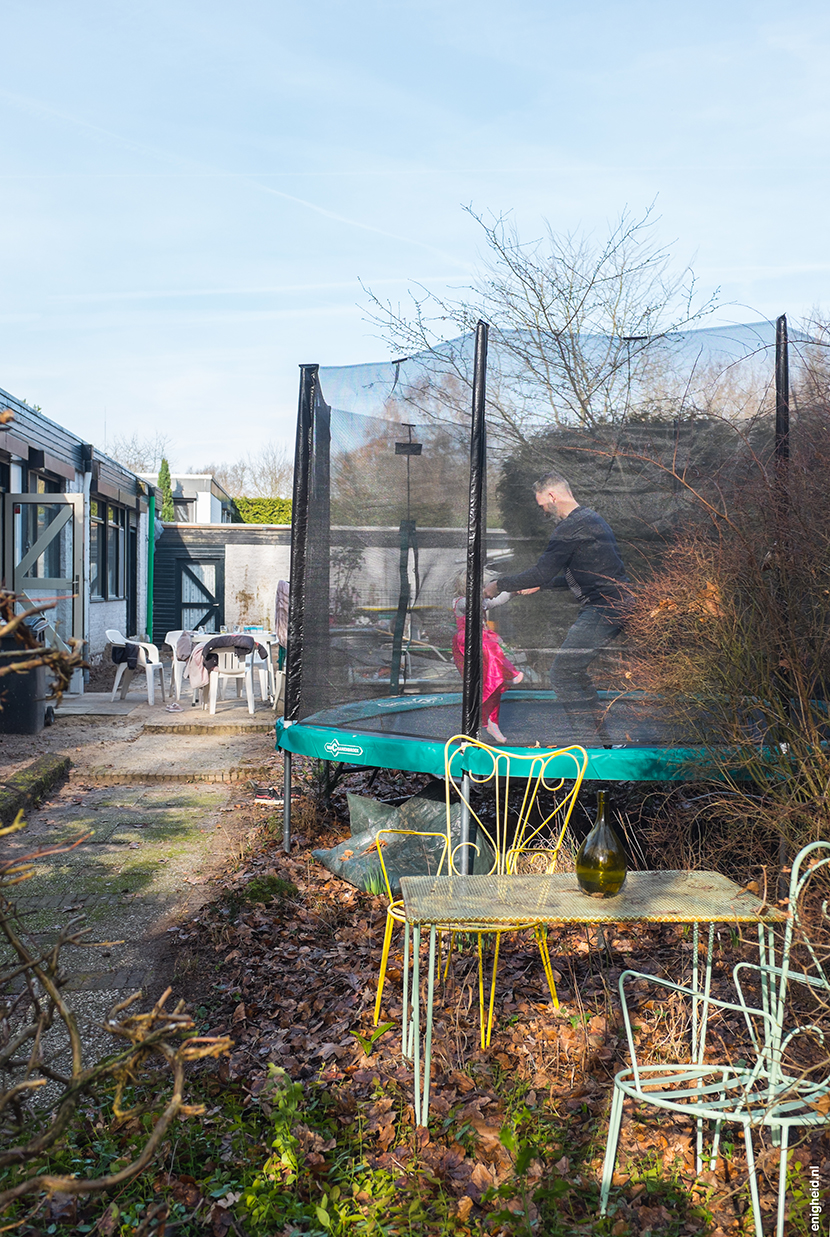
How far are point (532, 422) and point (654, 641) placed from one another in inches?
53.4

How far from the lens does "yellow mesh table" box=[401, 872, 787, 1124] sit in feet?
7.86

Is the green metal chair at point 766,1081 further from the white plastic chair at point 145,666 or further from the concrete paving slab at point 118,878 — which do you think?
the white plastic chair at point 145,666

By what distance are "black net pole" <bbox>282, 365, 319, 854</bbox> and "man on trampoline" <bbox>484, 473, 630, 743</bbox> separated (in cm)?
141

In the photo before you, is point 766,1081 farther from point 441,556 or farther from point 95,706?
point 95,706

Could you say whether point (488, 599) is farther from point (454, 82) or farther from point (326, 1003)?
point (454, 82)

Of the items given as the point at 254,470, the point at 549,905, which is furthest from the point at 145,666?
the point at 254,470

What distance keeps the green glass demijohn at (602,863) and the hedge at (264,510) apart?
78.3ft

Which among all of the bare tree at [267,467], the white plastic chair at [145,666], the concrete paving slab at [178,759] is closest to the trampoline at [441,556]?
the concrete paving slab at [178,759]

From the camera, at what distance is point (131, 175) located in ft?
28.5

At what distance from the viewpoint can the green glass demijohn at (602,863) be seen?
2541 millimetres

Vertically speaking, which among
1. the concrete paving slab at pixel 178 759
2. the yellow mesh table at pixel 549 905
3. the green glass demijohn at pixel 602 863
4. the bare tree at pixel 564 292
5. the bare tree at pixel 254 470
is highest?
the bare tree at pixel 254 470

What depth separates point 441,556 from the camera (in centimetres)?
486

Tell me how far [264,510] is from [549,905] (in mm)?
26474

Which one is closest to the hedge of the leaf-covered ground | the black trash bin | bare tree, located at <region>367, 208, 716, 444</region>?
bare tree, located at <region>367, 208, 716, 444</region>
